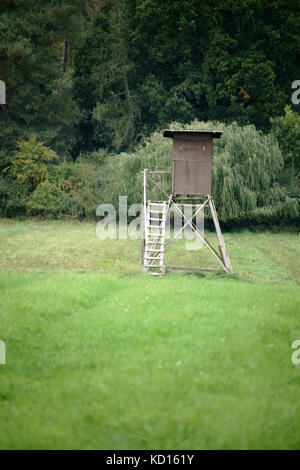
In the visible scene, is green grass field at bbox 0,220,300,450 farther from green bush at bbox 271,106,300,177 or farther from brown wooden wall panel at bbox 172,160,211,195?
green bush at bbox 271,106,300,177

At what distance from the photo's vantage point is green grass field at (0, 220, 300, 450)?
5.39m

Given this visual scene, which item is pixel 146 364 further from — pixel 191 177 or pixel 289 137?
pixel 289 137

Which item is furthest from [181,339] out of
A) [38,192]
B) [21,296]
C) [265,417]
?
[38,192]

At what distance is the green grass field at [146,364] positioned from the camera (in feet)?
17.7

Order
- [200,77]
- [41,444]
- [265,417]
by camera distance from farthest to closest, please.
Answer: [200,77] → [265,417] → [41,444]

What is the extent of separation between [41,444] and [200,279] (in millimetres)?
9335

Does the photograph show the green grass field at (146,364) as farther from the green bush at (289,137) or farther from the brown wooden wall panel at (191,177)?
the green bush at (289,137)

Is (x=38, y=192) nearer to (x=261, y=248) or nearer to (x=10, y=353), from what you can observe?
(x=261, y=248)

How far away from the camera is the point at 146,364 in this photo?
707cm

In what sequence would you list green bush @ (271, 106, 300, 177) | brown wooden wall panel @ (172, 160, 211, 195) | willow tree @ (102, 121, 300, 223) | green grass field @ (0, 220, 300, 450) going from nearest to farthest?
green grass field @ (0, 220, 300, 450) < brown wooden wall panel @ (172, 160, 211, 195) < willow tree @ (102, 121, 300, 223) < green bush @ (271, 106, 300, 177)

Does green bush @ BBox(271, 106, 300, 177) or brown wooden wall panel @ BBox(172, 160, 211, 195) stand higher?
green bush @ BBox(271, 106, 300, 177)

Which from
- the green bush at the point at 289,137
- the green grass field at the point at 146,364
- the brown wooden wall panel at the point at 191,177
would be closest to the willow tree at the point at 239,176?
the green bush at the point at 289,137

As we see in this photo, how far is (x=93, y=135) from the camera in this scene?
40188mm

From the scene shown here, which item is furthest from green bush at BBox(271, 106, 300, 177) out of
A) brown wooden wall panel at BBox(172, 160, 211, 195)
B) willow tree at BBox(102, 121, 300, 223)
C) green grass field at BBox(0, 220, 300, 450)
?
green grass field at BBox(0, 220, 300, 450)
